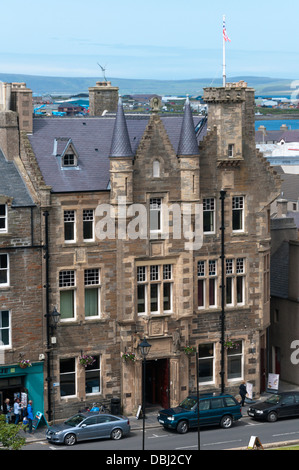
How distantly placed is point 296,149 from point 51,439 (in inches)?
5249

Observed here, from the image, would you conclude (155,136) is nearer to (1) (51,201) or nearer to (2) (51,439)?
(1) (51,201)

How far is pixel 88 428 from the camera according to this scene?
166 feet

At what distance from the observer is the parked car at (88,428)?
50125 millimetres

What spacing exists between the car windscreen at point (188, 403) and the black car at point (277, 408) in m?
4.01

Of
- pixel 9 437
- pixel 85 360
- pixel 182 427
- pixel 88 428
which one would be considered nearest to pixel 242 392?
pixel 182 427

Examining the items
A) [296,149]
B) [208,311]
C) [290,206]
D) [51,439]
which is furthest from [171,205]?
[296,149]

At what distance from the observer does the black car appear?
2164 inches

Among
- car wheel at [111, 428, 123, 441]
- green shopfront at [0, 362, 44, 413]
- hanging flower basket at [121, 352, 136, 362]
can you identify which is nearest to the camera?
car wheel at [111, 428, 123, 441]

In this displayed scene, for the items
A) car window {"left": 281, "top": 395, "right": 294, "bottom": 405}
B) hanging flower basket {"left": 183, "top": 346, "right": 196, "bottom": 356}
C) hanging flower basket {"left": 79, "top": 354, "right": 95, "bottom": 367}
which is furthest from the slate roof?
car window {"left": 281, "top": 395, "right": 294, "bottom": 405}

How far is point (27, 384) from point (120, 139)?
45.6 feet

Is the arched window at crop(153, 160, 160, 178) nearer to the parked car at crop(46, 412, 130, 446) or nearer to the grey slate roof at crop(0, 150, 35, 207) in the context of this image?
the grey slate roof at crop(0, 150, 35, 207)

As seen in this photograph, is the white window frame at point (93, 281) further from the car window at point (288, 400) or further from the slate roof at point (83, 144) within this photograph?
the car window at point (288, 400)

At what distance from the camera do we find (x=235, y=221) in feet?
195

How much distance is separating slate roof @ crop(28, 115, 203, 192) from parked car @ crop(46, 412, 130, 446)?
11937mm
